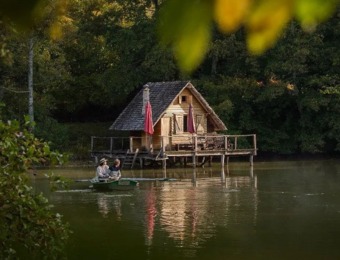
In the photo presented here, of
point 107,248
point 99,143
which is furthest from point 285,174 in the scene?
point 107,248

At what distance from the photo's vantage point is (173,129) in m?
38.0

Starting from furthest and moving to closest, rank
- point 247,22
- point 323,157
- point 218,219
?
point 323,157 → point 218,219 → point 247,22

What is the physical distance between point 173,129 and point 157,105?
145 centimetres

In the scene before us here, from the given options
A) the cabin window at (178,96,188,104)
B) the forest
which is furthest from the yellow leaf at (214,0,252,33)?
the cabin window at (178,96,188,104)

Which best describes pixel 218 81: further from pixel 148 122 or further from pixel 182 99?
pixel 148 122

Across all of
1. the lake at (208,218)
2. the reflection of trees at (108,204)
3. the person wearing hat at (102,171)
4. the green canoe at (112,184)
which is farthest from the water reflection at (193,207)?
the person wearing hat at (102,171)

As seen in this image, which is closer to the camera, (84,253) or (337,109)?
(84,253)

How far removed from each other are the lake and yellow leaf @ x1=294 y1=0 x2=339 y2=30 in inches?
486

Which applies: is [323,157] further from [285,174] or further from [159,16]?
[159,16]

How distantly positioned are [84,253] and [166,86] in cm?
2487

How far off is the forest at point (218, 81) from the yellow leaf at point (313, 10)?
36.7m

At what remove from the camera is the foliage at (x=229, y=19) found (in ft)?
3.94

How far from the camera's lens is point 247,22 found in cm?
120

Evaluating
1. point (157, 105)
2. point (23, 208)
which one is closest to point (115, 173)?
point (157, 105)
